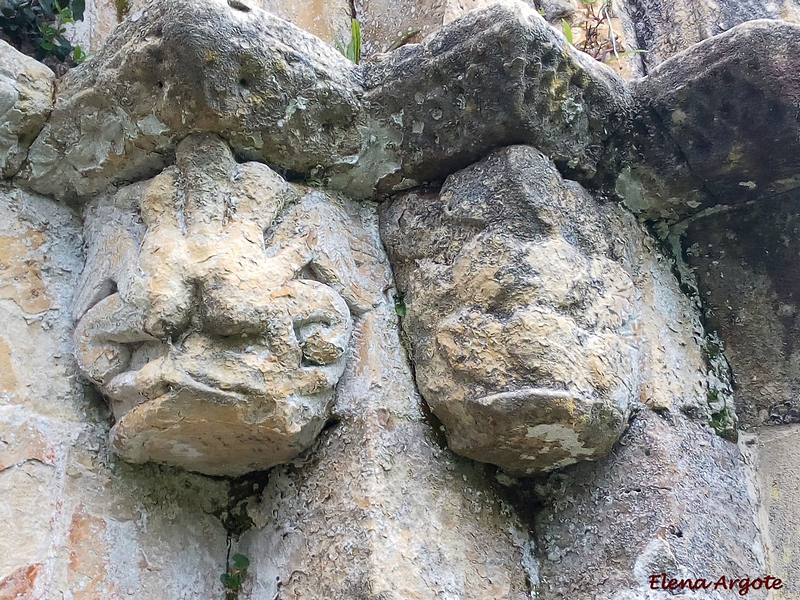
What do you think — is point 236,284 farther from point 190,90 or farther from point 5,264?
point 5,264

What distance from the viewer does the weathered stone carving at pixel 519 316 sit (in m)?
1.12

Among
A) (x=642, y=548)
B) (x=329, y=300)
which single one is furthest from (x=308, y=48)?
(x=642, y=548)

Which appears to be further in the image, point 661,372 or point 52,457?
point 661,372

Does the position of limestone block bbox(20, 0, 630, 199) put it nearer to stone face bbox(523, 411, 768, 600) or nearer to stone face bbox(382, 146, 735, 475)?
stone face bbox(382, 146, 735, 475)

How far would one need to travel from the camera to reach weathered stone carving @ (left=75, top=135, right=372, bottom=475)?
1082 mm

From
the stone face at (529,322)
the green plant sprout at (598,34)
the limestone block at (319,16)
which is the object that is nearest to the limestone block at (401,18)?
the limestone block at (319,16)

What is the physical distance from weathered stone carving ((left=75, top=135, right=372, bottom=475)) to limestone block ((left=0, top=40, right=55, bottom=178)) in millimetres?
197

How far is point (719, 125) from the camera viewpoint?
1259 millimetres

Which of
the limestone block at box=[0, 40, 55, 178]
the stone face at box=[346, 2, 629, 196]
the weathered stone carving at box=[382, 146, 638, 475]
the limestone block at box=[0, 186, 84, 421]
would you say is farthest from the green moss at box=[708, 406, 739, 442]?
the limestone block at box=[0, 40, 55, 178]

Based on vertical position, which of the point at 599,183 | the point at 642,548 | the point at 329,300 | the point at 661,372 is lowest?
the point at 642,548

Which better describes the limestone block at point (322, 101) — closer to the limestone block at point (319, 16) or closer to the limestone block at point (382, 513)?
the limestone block at point (382, 513)

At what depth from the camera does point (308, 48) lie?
1.24m

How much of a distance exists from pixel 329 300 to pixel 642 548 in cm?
60

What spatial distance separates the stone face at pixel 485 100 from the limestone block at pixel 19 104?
52 cm
